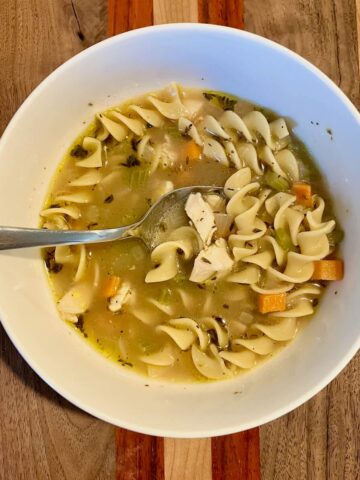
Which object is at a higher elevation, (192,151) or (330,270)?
(192,151)

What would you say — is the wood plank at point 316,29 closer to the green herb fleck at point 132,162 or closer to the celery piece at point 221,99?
the celery piece at point 221,99

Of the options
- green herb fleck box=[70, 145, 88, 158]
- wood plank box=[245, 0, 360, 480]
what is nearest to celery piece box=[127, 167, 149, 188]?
green herb fleck box=[70, 145, 88, 158]

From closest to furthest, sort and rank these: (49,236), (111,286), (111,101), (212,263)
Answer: (49,236) < (212,263) < (111,286) < (111,101)

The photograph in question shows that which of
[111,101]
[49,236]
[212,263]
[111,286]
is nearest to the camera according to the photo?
[49,236]

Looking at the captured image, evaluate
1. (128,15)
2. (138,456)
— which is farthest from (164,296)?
(128,15)

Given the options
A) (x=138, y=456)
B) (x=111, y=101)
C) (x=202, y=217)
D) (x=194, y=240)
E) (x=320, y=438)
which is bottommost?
(x=138, y=456)

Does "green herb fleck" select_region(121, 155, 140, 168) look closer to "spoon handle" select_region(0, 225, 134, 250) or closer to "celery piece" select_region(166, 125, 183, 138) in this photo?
"celery piece" select_region(166, 125, 183, 138)

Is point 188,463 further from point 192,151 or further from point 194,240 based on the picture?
point 192,151
